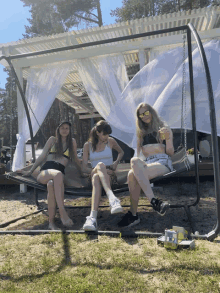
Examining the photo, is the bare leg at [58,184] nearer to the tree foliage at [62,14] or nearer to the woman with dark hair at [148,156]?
the woman with dark hair at [148,156]

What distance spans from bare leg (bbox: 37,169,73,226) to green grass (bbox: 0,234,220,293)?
34cm

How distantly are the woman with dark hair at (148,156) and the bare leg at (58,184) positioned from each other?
1.66 feet

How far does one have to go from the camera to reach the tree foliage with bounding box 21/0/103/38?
37.2 ft

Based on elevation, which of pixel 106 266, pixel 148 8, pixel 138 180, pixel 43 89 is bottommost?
pixel 106 266

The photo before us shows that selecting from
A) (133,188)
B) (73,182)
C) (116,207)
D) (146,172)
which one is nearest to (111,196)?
(116,207)

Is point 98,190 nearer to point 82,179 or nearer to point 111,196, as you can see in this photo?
point 111,196

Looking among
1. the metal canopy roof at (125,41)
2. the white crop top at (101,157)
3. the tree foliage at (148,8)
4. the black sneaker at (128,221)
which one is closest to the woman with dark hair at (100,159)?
the white crop top at (101,157)

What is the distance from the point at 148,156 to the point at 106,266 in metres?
1.15

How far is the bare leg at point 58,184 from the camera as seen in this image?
7.47 ft

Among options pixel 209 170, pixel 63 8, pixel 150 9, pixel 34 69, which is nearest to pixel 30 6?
pixel 63 8

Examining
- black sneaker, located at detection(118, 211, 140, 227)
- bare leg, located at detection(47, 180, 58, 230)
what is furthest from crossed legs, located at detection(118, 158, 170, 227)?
bare leg, located at detection(47, 180, 58, 230)

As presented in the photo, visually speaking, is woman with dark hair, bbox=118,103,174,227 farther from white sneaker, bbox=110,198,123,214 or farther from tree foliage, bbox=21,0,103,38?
tree foliage, bbox=21,0,103,38

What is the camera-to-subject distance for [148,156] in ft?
7.92

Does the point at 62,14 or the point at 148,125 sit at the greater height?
the point at 62,14
